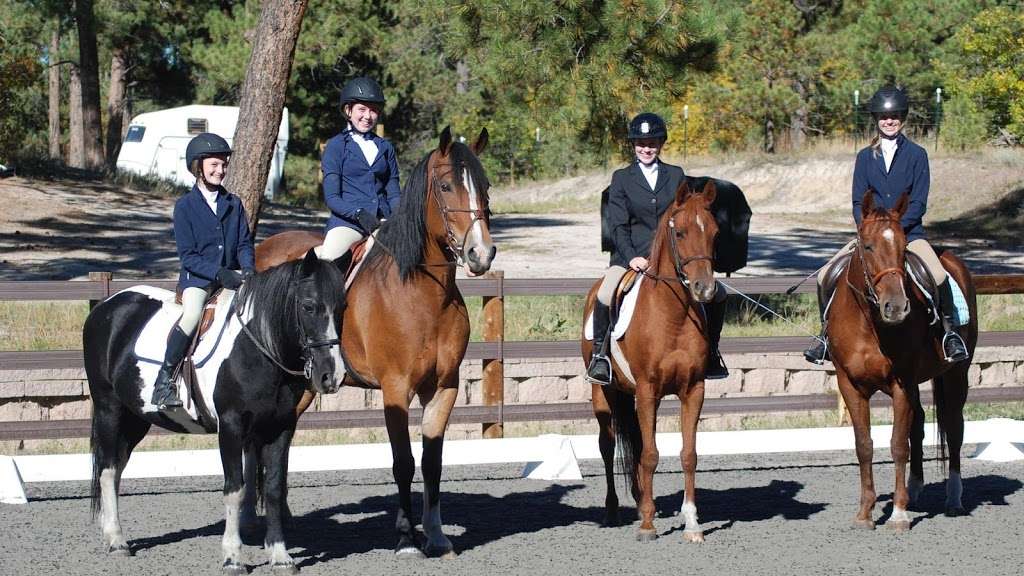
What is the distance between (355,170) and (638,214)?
185cm

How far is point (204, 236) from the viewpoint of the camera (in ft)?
24.9

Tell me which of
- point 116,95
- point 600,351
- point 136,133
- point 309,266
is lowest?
point 600,351

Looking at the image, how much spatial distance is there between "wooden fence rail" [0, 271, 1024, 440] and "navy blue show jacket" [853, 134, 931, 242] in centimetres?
283

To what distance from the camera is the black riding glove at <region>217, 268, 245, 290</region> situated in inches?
286

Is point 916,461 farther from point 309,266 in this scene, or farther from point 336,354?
point 309,266

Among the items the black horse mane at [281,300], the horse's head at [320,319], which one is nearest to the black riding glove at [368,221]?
the black horse mane at [281,300]

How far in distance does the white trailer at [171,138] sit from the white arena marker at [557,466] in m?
24.4

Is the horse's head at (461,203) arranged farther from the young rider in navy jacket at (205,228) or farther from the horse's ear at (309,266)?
the young rider in navy jacket at (205,228)

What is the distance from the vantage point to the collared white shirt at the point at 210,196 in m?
7.59

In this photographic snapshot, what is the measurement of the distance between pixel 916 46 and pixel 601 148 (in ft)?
75.8

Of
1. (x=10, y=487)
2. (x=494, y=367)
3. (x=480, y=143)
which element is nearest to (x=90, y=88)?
(x=494, y=367)

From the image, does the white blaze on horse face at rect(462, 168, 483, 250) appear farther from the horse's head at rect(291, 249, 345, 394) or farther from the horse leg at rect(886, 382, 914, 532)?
the horse leg at rect(886, 382, 914, 532)

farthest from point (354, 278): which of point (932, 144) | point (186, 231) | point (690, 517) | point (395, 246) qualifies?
point (932, 144)

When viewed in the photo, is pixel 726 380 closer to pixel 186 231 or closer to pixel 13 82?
pixel 186 231
